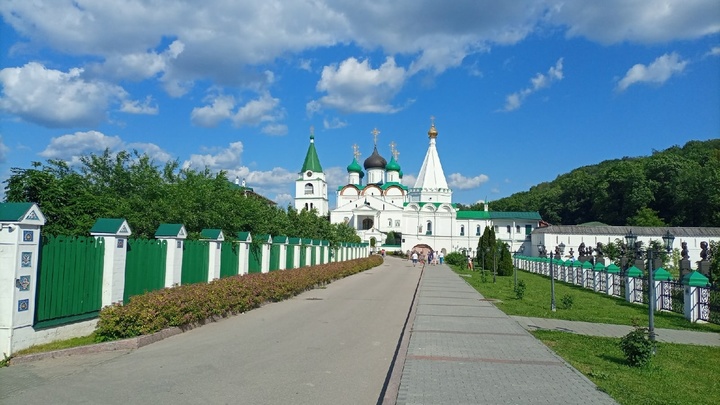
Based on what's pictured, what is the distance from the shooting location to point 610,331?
11.9 meters

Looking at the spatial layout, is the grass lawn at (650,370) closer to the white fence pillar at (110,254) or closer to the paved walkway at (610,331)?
the paved walkway at (610,331)

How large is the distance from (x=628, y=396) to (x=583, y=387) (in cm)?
53

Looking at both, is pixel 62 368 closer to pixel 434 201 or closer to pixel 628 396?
pixel 628 396

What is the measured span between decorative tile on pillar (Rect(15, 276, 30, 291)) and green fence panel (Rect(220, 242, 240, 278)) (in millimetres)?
7766

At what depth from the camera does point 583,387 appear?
6723 mm

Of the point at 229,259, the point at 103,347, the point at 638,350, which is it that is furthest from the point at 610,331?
the point at 229,259

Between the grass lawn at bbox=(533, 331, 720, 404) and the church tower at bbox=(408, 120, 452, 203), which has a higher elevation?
the church tower at bbox=(408, 120, 452, 203)

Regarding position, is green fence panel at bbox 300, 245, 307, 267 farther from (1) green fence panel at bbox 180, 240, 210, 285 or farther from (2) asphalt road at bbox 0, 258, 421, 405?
(2) asphalt road at bbox 0, 258, 421, 405

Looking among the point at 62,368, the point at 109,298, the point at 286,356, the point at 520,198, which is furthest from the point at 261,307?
the point at 520,198

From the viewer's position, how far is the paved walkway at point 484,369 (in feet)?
20.5

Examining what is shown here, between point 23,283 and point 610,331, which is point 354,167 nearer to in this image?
point 610,331

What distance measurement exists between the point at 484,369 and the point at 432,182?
75279 mm

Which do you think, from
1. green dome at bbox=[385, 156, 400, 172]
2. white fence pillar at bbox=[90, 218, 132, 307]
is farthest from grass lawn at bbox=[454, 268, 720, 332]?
green dome at bbox=[385, 156, 400, 172]

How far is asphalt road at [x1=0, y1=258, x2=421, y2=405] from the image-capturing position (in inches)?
240
